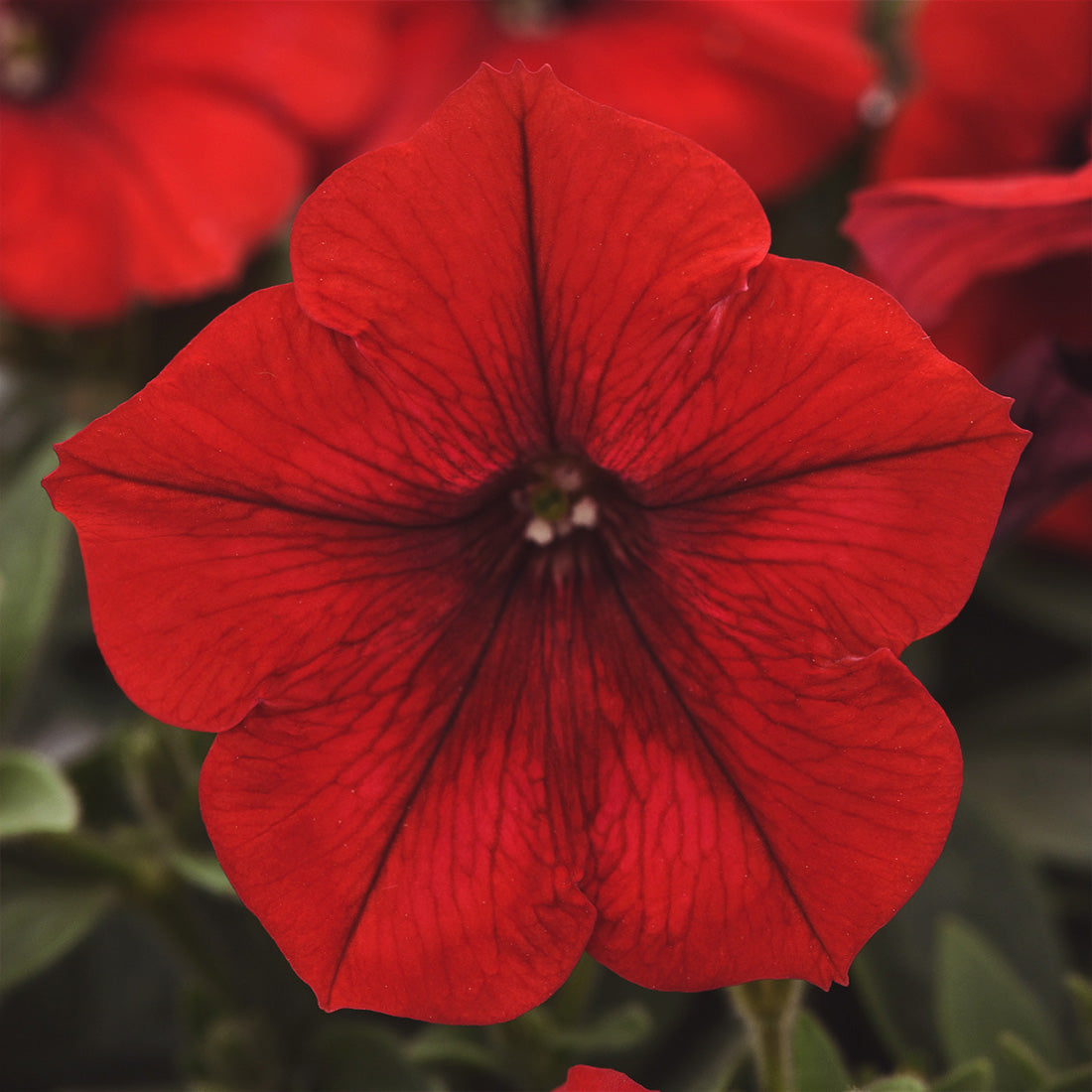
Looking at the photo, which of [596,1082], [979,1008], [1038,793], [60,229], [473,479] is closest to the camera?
[596,1082]

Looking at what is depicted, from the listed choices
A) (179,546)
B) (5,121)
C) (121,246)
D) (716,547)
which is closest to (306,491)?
(179,546)

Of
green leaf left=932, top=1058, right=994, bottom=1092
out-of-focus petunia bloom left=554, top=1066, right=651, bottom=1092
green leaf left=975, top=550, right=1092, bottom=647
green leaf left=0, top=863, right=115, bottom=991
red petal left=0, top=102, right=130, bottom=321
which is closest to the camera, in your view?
out-of-focus petunia bloom left=554, top=1066, right=651, bottom=1092

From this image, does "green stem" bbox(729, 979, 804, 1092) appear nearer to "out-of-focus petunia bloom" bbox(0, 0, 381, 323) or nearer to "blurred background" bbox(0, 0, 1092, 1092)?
"blurred background" bbox(0, 0, 1092, 1092)

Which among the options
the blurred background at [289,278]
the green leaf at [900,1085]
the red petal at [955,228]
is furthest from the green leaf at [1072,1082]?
the red petal at [955,228]

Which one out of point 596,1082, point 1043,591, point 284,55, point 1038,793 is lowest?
point 1038,793

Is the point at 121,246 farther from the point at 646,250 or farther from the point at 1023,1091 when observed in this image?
the point at 1023,1091

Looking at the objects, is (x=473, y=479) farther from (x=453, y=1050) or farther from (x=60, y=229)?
(x=60, y=229)

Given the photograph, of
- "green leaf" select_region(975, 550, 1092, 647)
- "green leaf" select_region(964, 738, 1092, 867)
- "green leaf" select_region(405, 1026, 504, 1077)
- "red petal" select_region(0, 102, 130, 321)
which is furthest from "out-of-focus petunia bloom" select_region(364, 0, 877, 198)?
"green leaf" select_region(405, 1026, 504, 1077)

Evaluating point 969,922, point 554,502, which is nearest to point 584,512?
point 554,502
